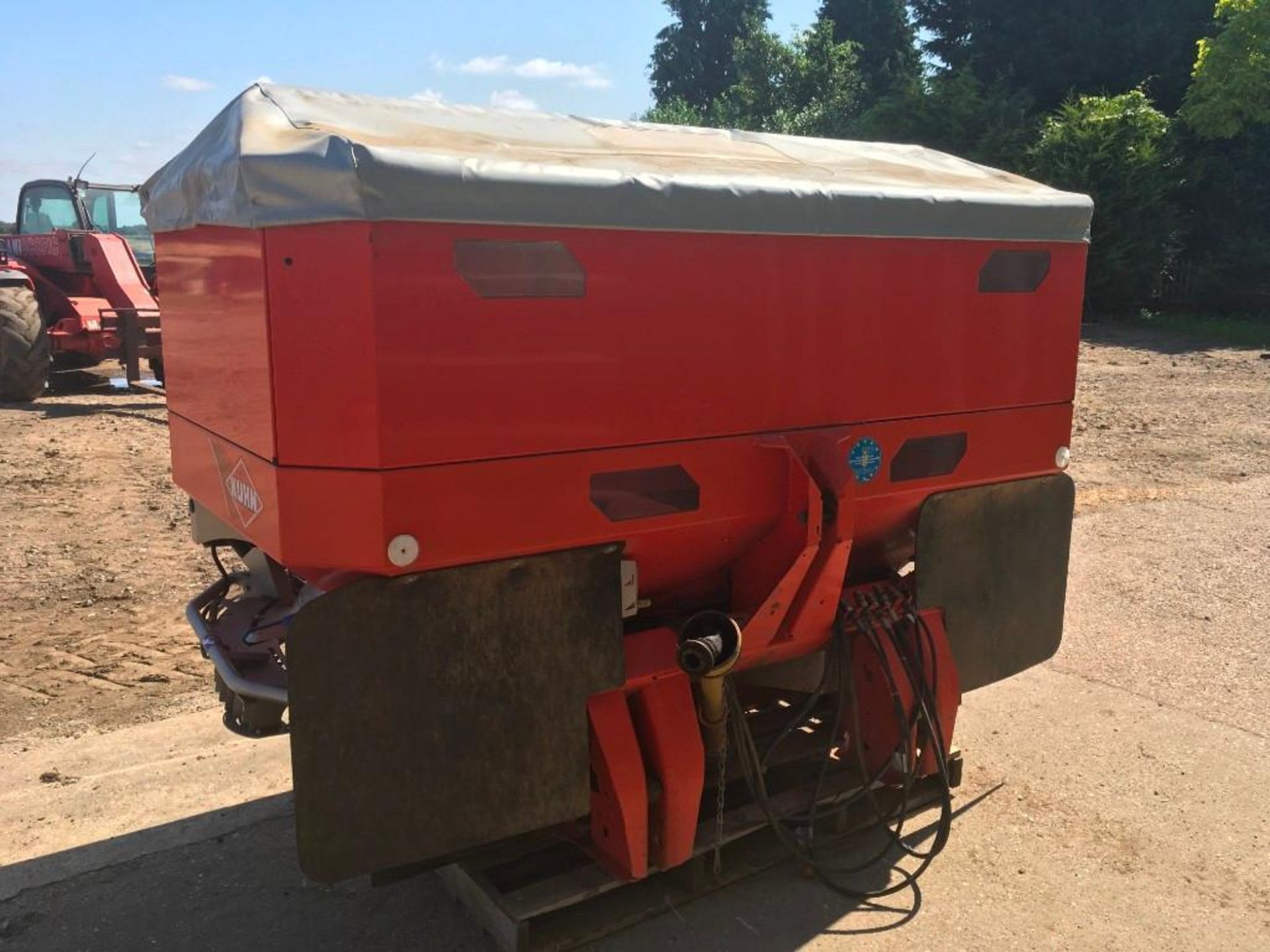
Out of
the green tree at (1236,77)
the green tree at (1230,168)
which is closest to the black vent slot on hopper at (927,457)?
the green tree at (1230,168)

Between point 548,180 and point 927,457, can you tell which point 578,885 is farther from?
point 548,180

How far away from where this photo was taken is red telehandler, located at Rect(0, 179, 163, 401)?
1133 centimetres

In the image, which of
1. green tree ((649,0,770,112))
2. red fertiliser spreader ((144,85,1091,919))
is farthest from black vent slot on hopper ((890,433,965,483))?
green tree ((649,0,770,112))

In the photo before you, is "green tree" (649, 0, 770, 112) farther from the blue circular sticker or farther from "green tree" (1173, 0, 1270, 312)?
the blue circular sticker

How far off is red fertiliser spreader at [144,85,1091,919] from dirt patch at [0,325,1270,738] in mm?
1670

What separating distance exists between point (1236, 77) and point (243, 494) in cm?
2570

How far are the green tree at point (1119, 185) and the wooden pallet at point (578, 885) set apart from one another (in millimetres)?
20670

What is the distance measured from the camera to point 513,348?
93.4 inches

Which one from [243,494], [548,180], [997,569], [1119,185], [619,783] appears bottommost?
[619,783]

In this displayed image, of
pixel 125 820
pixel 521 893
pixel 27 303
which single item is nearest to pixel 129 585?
pixel 125 820

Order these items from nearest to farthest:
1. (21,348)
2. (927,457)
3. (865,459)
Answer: (865,459)
(927,457)
(21,348)

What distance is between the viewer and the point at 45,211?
14328 mm

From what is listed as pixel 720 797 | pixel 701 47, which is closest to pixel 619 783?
pixel 720 797

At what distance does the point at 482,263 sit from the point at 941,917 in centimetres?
225
